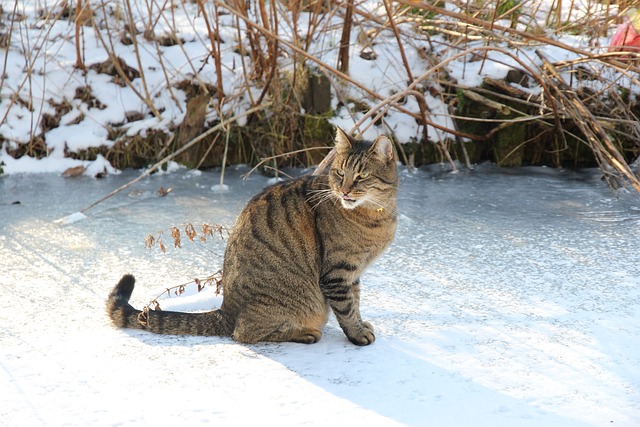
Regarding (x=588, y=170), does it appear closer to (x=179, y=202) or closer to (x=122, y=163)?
(x=179, y=202)

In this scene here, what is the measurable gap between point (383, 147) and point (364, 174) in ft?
0.44

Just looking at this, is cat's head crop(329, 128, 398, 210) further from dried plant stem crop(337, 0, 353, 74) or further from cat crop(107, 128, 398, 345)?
dried plant stem crop(337, 0, 353, 74)

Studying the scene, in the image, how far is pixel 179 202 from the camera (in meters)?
5.06

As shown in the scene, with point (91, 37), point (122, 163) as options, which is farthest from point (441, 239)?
point (91, 37)

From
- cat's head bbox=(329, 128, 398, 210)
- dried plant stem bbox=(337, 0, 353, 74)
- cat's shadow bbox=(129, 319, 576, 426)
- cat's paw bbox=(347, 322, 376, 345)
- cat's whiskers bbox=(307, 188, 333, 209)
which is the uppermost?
dried plant stem bbox=(337, 0, 353, 74)

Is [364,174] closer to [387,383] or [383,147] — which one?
[383,147]

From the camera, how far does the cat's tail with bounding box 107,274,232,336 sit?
10.0 feet

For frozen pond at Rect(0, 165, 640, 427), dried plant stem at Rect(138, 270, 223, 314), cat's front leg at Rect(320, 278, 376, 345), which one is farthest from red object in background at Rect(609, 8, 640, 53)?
dried plant stem at Rect(138, 270, 223, 314)

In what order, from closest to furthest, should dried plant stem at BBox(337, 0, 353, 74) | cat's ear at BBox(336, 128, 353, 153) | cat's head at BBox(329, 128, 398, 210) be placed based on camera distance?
cat's head at BBox(329, 128, 398, 210) < cat's ear at BBox(336, 128, 353, 153) < dried plant stem at BBox(337, 0, 353, 74)

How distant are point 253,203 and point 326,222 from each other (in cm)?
33

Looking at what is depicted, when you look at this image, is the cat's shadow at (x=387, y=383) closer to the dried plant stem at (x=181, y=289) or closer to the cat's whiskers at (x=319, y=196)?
the dried plant stem at (x=181, y=289)

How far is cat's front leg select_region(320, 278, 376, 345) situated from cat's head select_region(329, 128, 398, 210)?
314 mm

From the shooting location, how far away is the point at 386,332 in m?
3.11

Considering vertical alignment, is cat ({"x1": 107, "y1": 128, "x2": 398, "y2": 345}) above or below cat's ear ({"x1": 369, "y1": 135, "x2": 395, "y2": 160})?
below
